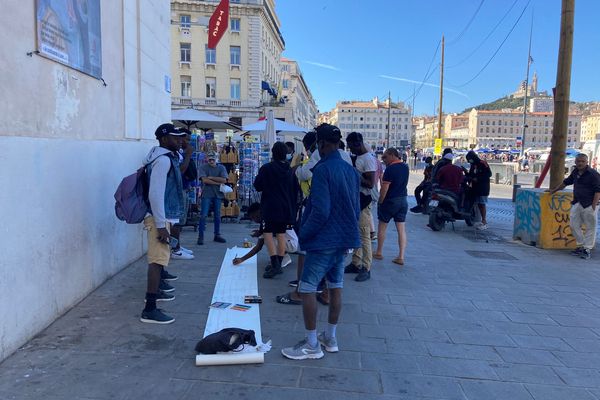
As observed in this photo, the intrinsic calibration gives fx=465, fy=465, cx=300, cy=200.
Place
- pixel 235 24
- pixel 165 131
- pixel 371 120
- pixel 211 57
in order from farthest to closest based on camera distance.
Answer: pixel 371 120 < pixel 211 57 < pixel 235 24 < pixel 165 131

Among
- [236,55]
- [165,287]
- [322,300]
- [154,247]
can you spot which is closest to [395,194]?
[322,300]

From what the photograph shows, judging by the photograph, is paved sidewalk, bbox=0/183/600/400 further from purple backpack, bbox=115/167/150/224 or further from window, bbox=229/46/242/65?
window, bbox=229/46/242/65

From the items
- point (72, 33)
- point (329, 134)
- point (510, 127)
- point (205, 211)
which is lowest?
point (205, 211)

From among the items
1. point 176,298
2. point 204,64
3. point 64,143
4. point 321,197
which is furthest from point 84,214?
point 204,64

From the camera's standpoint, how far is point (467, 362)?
381cm

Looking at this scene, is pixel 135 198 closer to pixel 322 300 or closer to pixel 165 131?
pixel 165 131

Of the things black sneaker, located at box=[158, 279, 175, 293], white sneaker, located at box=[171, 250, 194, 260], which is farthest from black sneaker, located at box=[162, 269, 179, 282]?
white sneaker, located at box=[171, 250, 194, 260]

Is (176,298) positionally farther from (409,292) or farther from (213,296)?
(409,292)

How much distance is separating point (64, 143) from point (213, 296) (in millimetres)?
2228

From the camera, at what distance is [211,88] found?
47344 millimetres

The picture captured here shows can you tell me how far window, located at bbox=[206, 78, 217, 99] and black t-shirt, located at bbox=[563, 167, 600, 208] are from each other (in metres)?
43.0

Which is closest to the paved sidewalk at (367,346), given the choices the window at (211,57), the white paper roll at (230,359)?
the white paper roll at (230,359)

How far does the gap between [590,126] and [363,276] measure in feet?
502

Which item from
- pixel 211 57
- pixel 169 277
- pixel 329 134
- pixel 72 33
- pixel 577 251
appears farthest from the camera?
pixel 211 57
